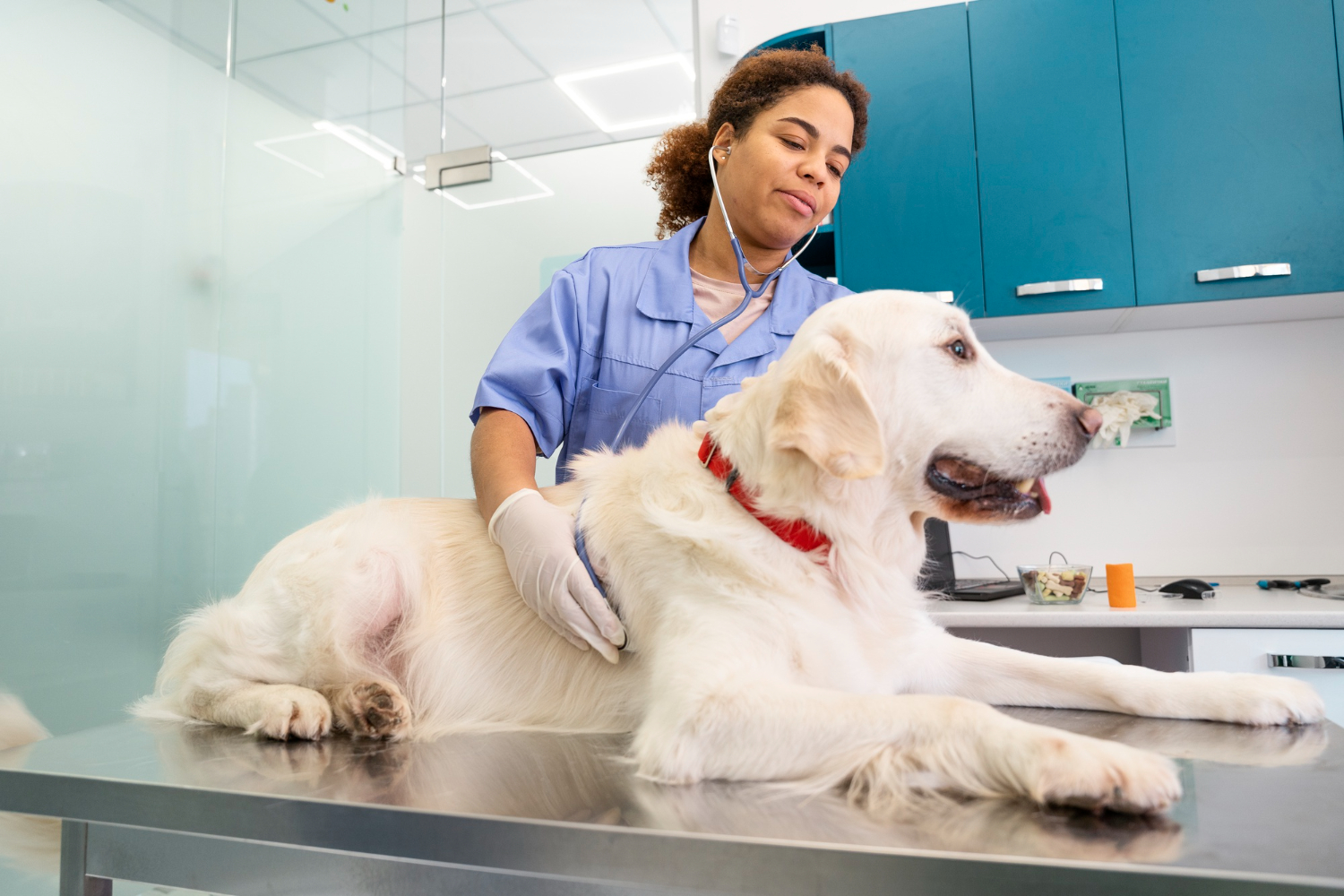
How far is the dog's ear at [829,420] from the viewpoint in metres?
0.80

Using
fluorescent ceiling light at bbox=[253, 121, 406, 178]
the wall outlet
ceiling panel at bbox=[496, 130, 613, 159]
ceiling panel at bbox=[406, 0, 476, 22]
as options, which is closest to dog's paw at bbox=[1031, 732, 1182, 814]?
the wall outlet

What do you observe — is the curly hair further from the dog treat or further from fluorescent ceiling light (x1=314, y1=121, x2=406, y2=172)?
fluorescent ceiling light (x1=314, y1=121, x2=406, y2=172)

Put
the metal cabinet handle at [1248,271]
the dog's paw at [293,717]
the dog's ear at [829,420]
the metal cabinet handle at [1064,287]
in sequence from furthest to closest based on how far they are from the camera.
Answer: the metal cabinet handle at [1064,287] < the metal cabinet handle at [1248,271] < the dog's paw at [293,717] < the dog's ear at [829,420]

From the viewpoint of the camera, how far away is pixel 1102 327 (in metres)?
2.71

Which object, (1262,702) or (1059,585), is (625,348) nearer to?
(1262,702)

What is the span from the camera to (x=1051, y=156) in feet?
8.27

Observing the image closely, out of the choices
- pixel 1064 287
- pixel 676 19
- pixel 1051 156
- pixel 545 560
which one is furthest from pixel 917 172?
pixel 545 560

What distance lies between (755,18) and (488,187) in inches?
56.1

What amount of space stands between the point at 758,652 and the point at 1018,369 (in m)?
2.49

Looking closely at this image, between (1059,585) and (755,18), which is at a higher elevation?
(755,18)

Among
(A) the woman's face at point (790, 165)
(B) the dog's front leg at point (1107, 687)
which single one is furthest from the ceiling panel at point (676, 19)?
(B) the dog's front leg at point (1107, 687)

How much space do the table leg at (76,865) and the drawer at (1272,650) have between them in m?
2.05

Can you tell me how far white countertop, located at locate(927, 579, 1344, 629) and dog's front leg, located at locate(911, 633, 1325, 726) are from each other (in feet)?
2.65

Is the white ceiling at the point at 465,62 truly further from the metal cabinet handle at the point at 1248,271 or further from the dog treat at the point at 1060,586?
the dog treat at the point at 1060,586
